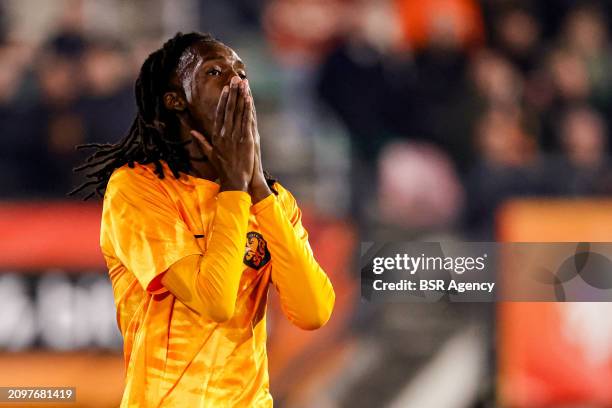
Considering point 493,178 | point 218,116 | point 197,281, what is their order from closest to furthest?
point 197,281
point 218,116
point 493,178

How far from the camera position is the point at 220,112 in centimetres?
227

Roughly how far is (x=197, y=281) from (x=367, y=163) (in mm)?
3651

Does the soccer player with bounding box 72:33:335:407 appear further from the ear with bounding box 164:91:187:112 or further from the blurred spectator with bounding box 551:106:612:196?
the blurred spectator with bounding box 551:106:612:196

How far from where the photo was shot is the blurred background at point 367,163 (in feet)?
17.9

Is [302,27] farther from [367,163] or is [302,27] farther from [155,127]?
[155,127]

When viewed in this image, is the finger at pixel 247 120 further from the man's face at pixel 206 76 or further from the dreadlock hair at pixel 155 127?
the dreadlock hair at pixel 155 127

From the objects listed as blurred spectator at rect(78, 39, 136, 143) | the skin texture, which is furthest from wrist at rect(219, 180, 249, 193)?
blurred spectator at rect(78, 39, 136, 143)

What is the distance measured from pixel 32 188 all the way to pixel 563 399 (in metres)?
3.22

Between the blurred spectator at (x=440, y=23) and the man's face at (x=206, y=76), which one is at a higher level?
the blurred spectator at (x=440, y=23)

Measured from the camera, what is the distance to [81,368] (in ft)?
17.8

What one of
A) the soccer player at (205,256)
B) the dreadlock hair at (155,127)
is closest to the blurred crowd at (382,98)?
the dreadlock hair at (155,127)

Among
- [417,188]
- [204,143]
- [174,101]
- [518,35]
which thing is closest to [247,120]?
[204,143]

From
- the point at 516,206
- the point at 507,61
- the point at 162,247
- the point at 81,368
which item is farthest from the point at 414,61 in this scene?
the point at 162,247

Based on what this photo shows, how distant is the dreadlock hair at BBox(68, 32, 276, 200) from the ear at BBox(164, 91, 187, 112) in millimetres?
15
